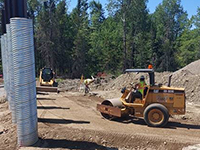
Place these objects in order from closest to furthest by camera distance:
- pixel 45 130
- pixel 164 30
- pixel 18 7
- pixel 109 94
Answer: pixel 18 7 → pixel 45 130 → pixel 109 94 → pixel 164 30

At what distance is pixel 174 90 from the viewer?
984 cm

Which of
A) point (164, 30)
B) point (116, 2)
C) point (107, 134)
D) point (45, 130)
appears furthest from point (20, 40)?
point (164, 30)

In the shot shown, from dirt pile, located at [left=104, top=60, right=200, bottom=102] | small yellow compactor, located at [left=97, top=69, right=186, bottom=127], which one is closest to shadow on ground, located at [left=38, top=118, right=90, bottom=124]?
small yellow compactor, located at [left=97, top=69, right=186, bottom=127]

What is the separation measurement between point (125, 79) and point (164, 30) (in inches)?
1205

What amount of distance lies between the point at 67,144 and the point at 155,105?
4035 mm

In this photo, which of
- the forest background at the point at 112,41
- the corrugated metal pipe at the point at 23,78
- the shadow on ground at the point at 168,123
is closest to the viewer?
the corrugated metal pipe at the point at 23,78

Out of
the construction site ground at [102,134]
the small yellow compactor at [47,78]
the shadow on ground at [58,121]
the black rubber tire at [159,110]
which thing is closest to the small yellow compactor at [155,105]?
the black rubber tire at [159,110]

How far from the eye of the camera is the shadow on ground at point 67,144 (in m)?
7.03

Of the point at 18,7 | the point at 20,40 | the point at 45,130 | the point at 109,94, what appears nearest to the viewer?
the point at 20,40

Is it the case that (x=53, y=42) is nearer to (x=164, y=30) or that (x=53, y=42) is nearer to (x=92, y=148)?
(x=164, y=30)

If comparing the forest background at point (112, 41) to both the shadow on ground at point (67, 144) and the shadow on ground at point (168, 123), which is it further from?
the shadow on ground at point (67, 144)

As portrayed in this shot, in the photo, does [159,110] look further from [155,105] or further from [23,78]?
[23,78]

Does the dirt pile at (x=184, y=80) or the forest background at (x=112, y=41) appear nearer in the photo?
the dirt pile at (x=184, y=80)

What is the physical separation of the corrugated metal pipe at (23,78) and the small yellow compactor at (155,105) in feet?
14.0
